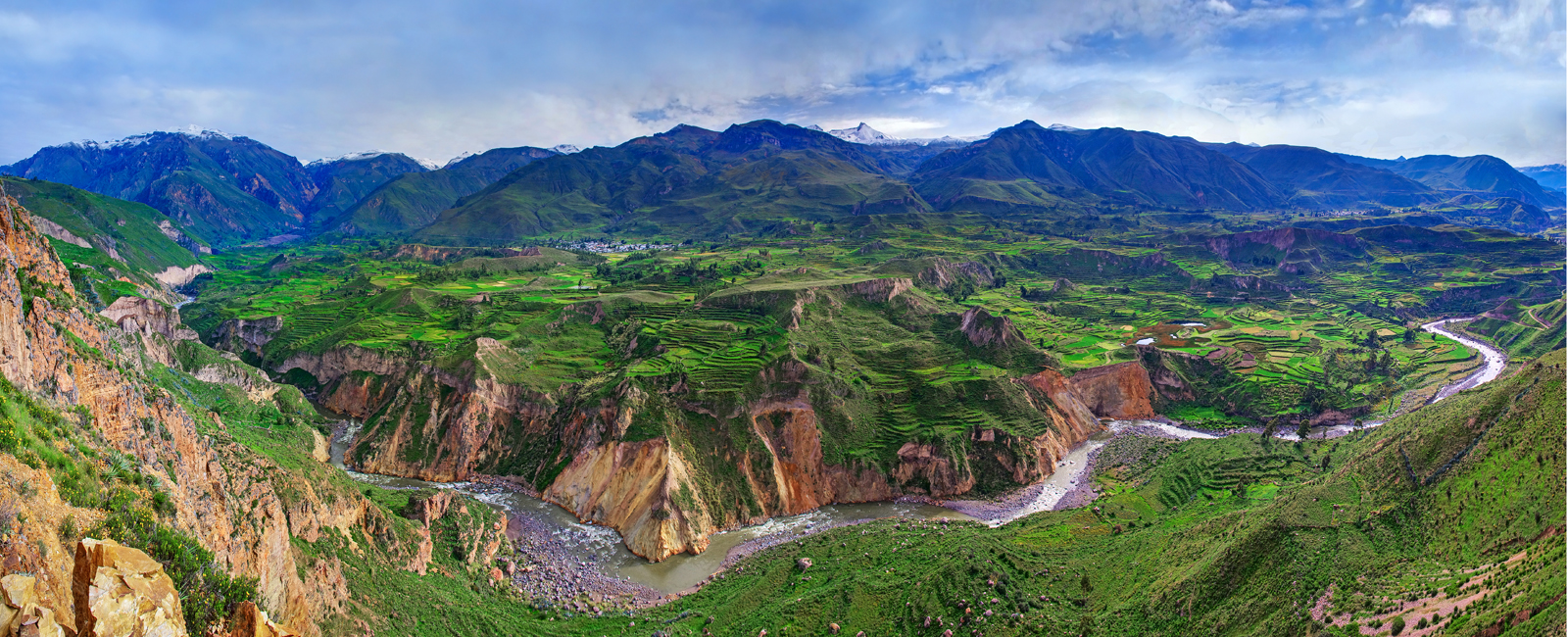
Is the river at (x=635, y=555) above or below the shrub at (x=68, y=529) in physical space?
below

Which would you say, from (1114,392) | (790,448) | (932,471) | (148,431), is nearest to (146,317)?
(148,431)

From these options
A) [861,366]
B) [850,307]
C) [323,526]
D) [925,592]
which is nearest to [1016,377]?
[861,366]

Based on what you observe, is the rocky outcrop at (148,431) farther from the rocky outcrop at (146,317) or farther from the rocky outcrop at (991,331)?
the rocky outcrop at (991,331)

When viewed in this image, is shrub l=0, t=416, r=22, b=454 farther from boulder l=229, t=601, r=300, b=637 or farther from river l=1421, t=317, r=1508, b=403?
river l=1421, t=317, r=1508, b=403

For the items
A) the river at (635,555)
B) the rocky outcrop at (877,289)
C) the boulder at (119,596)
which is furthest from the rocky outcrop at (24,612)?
the rocky outcrop at (877,289)

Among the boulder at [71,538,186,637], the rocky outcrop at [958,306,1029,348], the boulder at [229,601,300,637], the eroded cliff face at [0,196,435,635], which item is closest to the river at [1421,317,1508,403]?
the rocky outcrop at [958,306,1029,348]

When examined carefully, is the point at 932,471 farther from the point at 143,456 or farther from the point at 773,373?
the point at 143,456
